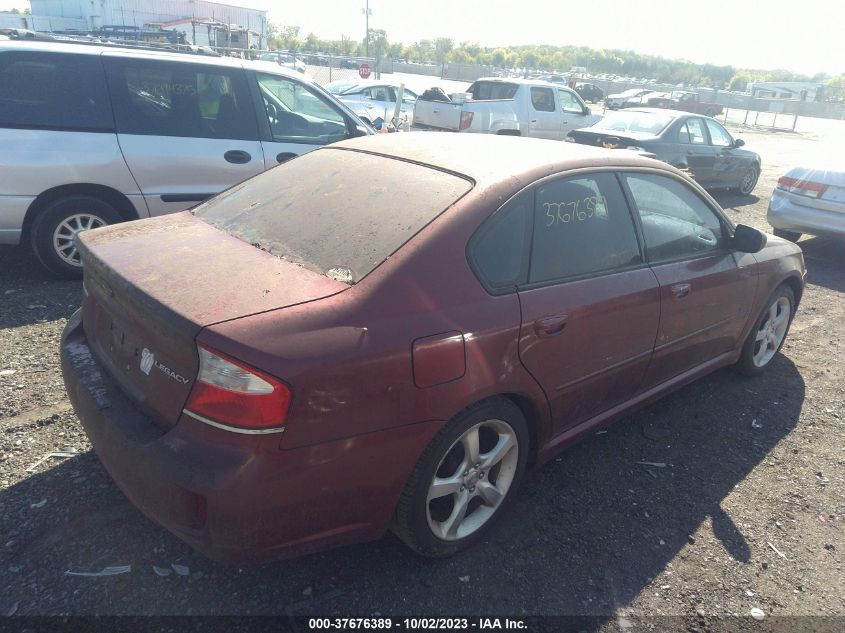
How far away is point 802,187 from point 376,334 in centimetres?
760

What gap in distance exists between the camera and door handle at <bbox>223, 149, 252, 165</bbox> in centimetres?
557

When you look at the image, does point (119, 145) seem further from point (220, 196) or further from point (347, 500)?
point (347, 500)

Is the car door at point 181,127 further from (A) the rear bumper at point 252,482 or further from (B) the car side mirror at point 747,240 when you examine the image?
(B) the car side mirror at point 747,240

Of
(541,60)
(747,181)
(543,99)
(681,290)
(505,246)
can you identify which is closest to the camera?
(505,246)

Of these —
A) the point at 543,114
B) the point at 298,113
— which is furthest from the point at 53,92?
→ the point at 543,114

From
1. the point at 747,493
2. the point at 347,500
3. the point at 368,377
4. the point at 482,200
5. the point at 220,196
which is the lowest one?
the point at 747,493

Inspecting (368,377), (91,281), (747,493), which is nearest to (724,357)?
(747,493)

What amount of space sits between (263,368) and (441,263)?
0.79 metres

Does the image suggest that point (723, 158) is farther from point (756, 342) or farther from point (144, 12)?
point (144, 12)

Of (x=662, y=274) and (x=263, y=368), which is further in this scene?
(x=662, y=274)

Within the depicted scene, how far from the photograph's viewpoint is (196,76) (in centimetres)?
553

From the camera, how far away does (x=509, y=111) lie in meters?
12.7

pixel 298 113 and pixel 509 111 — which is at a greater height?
pixel 298 113

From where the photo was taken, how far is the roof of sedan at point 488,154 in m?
2.75
